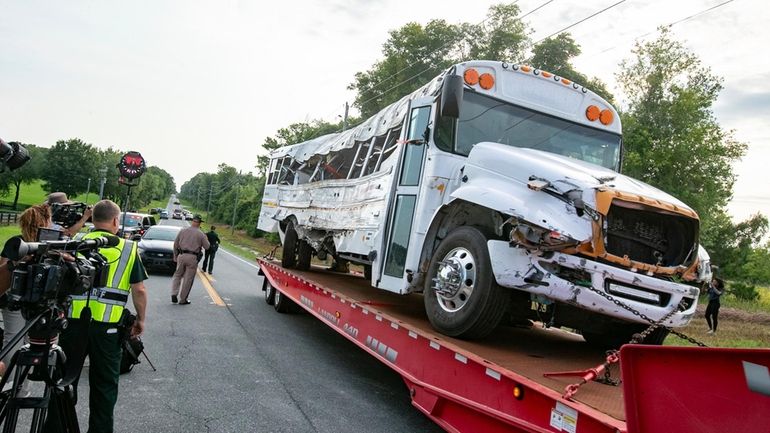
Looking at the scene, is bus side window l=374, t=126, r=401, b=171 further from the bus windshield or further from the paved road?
the paved road

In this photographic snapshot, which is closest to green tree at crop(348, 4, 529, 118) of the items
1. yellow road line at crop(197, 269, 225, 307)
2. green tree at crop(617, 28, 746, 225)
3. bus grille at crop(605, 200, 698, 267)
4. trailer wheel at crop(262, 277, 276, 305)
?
green tree at crop(617, 28, 746, 225)

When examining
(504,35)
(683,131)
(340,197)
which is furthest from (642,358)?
(504,35)

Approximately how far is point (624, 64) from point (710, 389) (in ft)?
102

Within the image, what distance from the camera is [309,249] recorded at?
427 inches

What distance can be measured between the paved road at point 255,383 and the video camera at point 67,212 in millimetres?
1629

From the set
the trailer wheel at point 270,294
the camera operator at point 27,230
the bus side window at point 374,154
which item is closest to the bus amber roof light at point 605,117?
the bus side window at point 374,154

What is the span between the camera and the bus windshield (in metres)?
5.68

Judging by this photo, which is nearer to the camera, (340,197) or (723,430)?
(723,430)

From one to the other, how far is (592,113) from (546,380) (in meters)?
3.56

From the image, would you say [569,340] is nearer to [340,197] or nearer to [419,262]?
[419,262]

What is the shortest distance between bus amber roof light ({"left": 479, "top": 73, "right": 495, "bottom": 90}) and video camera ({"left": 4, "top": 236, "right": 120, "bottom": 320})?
4017 millimetres

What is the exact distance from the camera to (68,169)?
71.4 m

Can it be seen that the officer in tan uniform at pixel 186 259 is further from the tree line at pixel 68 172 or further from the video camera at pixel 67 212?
the tree line at pixel 68 172

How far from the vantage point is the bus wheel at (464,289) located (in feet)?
14.7
